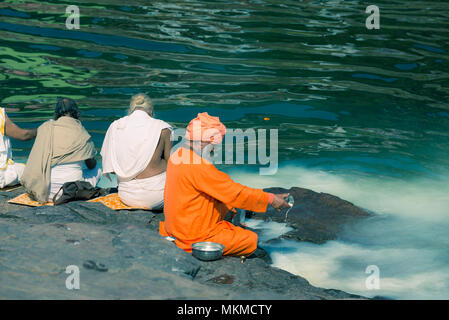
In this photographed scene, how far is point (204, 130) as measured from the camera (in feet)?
16.7

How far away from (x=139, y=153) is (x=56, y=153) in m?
0.94

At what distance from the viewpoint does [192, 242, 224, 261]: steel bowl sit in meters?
5.11

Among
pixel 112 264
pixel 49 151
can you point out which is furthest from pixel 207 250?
pixel 49 151

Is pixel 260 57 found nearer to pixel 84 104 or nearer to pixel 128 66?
pixel 128 66

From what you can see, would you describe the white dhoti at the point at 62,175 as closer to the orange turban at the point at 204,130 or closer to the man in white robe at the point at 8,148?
the man in white robe at the point at 8,148

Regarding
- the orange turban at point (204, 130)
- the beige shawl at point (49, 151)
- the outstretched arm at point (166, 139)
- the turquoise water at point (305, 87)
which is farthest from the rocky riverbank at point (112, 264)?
the turquoise water at point (305, 87)

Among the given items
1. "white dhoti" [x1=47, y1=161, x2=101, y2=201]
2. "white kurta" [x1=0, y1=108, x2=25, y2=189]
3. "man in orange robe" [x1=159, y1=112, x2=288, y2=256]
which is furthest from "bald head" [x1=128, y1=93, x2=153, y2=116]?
"white kurta" [x1=0, y1=108, x2=25, y2=189]

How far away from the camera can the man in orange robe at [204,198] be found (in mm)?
5051

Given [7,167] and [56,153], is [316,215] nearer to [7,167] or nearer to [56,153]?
[56,153]

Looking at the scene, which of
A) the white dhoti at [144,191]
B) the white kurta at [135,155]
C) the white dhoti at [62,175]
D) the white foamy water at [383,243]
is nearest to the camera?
the white foamy water at [383,243]

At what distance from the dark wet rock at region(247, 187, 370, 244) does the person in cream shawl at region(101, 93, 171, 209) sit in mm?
1380

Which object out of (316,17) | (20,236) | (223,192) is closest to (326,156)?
(223,192)

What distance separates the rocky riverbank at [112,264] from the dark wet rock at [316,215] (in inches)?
53.1

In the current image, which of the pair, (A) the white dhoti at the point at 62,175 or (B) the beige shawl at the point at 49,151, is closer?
(B) the beige shawl at the point at 49,151
